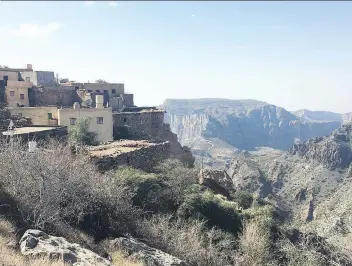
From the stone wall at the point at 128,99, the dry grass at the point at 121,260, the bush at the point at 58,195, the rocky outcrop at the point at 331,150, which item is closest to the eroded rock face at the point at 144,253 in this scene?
the dry grass at the point at 121,260

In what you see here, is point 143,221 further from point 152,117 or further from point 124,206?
point 152,117

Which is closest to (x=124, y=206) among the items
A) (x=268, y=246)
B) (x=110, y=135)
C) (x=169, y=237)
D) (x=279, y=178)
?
(x=169, y=237)

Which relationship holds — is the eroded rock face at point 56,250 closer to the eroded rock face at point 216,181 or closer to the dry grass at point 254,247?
the dry grass at point 254,247

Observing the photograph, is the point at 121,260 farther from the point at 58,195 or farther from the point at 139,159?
the point at 139,159

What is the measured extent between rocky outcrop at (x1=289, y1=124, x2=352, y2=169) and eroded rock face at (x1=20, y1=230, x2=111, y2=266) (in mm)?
85492

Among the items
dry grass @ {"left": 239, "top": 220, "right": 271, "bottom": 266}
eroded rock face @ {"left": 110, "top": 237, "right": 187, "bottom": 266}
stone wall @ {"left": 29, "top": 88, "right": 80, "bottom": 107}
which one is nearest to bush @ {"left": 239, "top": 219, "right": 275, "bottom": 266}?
dry grass @ {"left": 239, "top": 220, "right": 271, "bottom": 266}

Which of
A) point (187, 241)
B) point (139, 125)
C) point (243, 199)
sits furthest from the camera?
point (139, 125)

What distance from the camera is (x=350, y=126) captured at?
112 meters

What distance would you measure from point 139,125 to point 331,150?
7193cm

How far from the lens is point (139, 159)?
1927 cm

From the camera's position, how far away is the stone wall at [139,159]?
55.2 feet

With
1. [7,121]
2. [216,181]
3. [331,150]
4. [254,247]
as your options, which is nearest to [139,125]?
[216,181]

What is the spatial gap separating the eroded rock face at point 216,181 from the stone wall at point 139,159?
97.9 inches

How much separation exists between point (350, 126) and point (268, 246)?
108m
